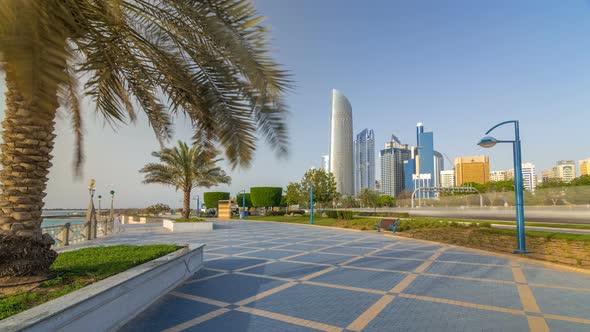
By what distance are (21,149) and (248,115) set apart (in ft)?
9.47

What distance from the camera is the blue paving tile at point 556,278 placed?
6.02 meters

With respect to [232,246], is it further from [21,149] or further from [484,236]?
[484,236]

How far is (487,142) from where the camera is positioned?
9.40 metres

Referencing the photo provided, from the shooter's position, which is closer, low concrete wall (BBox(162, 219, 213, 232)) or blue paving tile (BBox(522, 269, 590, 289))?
blue paving tile (BBox(522, 269, 590, 289))

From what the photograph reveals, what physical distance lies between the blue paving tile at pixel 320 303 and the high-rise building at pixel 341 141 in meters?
150

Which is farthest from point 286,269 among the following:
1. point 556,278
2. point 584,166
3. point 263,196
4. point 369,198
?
point 584,166

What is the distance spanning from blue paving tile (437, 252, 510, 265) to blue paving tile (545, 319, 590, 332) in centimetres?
443

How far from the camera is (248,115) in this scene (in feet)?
15.1

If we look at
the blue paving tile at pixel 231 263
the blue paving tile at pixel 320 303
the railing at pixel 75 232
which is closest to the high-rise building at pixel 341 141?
the railing at pixel 75 232

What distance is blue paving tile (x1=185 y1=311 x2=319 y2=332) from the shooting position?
3.84 meters

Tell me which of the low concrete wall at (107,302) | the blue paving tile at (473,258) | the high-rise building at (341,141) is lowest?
the blue paving tile at (473,258)

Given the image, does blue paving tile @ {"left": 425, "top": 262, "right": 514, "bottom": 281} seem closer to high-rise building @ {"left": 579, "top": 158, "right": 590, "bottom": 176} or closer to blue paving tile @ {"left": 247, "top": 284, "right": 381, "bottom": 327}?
blue paving tile @ {"left": 247, "top": 284, "right": 381, "bottom": 327}

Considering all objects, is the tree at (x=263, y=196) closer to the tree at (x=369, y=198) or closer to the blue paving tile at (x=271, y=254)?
the tree at (x=369, y=198)

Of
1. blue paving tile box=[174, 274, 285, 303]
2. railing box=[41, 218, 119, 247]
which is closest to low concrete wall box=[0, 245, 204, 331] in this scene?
blue paving tile box=[174, 274, 285, 303]
